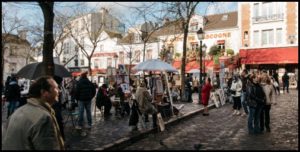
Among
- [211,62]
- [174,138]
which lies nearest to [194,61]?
[211,62]

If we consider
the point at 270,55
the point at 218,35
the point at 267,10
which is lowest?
the point at 270,55

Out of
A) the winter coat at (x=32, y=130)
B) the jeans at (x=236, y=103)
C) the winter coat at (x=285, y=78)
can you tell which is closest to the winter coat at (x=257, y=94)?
the jeans at (x=236, y=103)

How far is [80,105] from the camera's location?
11422 mm

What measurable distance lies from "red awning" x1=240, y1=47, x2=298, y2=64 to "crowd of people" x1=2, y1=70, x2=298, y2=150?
54.9 ft

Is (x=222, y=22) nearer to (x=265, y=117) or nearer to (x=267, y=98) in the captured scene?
(x=265, y=117)

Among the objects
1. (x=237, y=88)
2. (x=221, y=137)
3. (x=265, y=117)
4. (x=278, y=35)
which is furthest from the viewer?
(x=278, y=35)

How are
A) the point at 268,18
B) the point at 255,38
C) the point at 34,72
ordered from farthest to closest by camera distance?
1. the point at 255,38
2. the point at 268,18
3. the point at 34,72

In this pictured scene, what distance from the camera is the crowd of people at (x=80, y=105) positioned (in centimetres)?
357

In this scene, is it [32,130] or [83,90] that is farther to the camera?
[83,90]

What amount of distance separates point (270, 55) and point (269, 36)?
274 centimetres

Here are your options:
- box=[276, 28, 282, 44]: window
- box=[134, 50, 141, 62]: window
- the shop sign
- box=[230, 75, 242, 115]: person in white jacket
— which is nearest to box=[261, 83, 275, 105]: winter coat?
box=[230, 75, 242, 115]: person in white jacket

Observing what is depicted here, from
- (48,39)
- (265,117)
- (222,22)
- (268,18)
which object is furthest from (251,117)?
(222,22)

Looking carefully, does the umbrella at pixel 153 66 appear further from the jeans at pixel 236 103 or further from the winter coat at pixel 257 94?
the winter coat at pixel 257 94

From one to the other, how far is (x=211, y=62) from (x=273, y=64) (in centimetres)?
656
